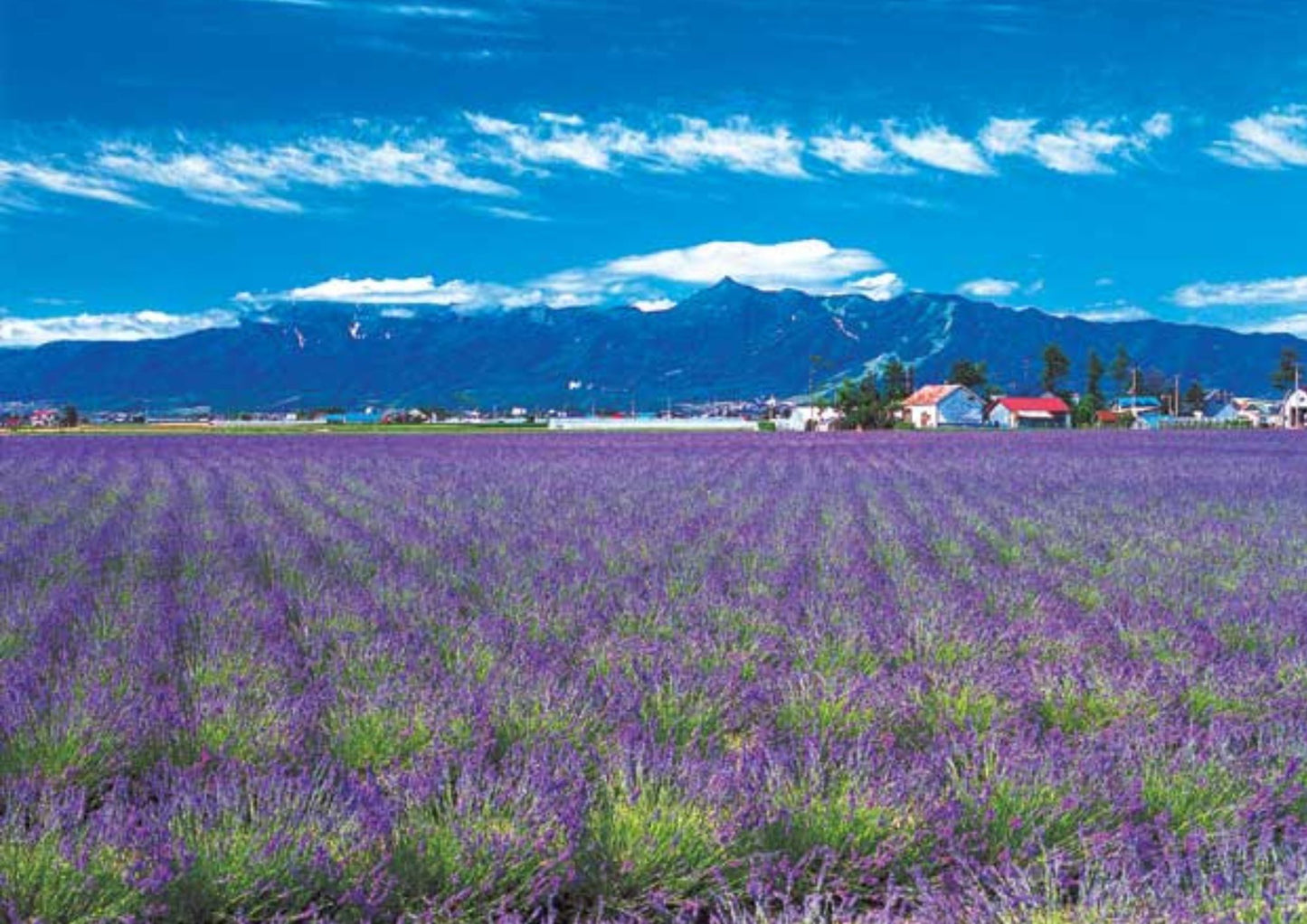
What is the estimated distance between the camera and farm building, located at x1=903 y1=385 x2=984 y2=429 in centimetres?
11919

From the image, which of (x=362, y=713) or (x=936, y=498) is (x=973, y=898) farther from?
(x=936, y=498)

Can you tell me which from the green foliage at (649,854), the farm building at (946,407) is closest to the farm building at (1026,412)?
the farm building at (946,407)

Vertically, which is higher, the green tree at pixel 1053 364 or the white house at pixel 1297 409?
the green tree at pixel 1053 364

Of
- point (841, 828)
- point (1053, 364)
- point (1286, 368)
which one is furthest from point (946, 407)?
point (841, 828)

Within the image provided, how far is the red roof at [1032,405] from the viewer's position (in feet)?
420

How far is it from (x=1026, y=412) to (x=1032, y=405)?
3.53m

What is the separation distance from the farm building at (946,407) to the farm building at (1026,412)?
2.86 m

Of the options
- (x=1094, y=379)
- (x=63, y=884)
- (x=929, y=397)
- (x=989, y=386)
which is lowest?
(x=63, y=884)

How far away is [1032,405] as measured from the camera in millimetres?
130125

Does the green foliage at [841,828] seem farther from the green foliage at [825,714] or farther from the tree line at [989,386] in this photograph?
the tree line at [989,386]

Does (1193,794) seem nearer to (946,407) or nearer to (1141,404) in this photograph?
(946,407)

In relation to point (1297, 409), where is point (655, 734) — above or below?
below

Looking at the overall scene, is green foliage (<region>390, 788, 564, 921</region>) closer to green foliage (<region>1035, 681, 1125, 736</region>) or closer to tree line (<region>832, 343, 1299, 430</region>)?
green foliage (<region>1035, 681, 1125, 736</region>)

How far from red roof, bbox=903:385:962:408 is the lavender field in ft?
Result: 371
